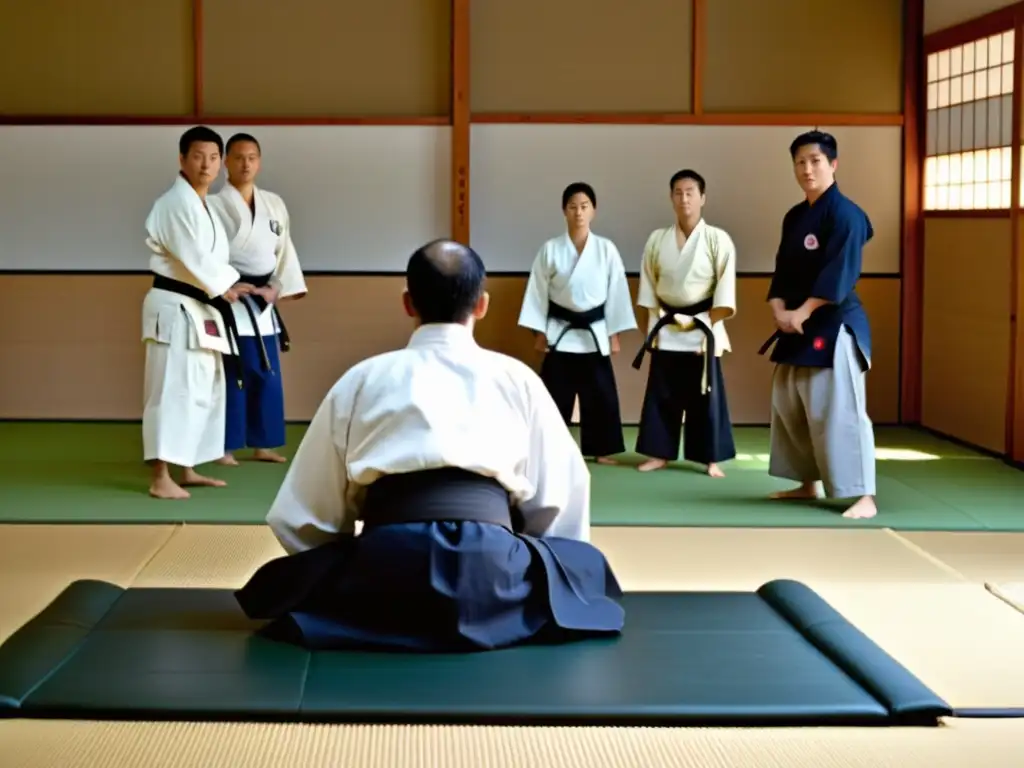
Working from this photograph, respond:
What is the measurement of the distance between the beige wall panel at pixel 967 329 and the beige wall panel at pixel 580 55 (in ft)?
5.30

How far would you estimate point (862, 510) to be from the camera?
5.42 meters

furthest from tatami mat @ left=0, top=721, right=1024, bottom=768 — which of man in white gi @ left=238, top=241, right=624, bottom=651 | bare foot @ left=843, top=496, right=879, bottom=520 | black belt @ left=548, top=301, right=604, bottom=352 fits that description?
black belt @ left=548, top=301, right=604, bottom=352

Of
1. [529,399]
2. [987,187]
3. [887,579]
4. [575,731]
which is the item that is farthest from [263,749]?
[987,187]

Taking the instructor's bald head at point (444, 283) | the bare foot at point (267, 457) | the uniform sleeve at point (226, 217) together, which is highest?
the uniform sleeve at point (226, 217)

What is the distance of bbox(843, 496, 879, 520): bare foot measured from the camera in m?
5.39

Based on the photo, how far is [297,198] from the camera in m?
Answer: 7.98

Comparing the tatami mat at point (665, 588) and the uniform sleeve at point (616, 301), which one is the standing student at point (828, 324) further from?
the uniform sleeve at point (616, 301)

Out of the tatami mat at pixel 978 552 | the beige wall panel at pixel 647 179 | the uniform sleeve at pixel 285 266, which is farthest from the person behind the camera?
the beige wall panel at pixel 647 179

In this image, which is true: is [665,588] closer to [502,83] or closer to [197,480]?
[197,480]

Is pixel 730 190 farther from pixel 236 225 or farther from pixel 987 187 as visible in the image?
pixel 236 225

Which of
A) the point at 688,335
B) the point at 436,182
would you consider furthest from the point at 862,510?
the point at 436,182

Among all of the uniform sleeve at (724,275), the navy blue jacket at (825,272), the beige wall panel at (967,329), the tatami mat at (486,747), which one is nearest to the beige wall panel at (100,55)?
the uniform sleeve at (724,275)

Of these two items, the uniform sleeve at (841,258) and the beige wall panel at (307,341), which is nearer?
the uniform sleeve at (841,258)

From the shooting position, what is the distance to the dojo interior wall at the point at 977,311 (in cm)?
666
